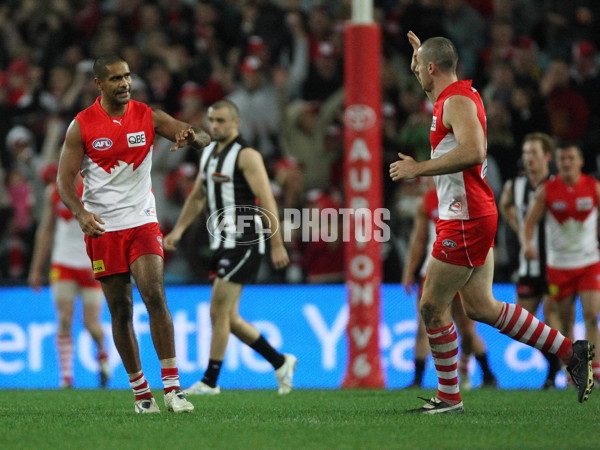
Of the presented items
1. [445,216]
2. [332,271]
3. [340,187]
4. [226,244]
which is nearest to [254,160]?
[226,244]

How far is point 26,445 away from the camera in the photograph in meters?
5.90

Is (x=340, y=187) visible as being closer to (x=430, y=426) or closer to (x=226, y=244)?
(x=226, y=244)

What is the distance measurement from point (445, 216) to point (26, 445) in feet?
10.0

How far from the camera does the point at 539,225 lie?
11.0 m

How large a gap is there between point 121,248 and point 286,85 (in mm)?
8098

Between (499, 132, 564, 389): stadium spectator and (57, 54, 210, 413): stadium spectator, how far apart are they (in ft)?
15.4

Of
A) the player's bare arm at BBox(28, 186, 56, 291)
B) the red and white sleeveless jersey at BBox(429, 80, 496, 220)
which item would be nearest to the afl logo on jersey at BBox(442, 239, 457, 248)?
the red and white sleeveless jersey at BBox(429, 80, 496, 220)

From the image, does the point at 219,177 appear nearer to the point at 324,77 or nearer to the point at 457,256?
the point at 457,256

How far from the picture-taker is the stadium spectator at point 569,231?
10.5 metres

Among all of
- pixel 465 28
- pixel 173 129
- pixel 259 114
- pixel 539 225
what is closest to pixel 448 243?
pixel 173 129

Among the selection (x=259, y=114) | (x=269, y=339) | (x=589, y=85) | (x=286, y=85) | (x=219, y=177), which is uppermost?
(x=286, y=85)

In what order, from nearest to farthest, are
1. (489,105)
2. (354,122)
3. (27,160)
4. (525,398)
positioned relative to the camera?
(525,398) → (354,122) → (489,105) → (27,160)

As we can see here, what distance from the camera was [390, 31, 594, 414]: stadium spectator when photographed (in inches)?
277

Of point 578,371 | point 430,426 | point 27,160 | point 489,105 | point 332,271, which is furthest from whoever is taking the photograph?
point 27,160
